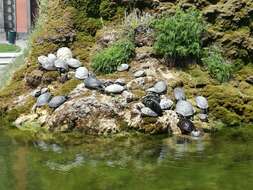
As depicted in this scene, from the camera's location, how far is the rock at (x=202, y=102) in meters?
9.45

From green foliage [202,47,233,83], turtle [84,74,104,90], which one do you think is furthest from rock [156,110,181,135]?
green foliage [202,47,233,83]

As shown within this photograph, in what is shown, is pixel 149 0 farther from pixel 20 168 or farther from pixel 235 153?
pixel 20 168

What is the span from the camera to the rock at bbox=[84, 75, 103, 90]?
9445 millimetres

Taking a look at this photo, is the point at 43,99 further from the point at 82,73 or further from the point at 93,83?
the point at 93,83

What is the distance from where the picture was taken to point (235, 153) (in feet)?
26.0

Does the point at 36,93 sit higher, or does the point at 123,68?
the point at 123,68

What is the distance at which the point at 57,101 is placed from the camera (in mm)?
9453

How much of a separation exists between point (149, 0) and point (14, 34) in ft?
73.4

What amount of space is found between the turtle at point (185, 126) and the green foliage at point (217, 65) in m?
1.47

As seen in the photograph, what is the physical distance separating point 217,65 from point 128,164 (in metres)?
3.48

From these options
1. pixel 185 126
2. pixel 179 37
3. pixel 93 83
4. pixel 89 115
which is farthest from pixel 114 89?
pixel 179 37

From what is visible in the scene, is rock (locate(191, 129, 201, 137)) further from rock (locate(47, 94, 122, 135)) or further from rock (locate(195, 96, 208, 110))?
rock (locate(47, 94, 122, 135))

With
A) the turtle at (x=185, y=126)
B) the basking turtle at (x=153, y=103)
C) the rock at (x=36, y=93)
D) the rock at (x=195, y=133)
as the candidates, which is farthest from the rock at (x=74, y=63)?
the rock at (x=195, y=133)

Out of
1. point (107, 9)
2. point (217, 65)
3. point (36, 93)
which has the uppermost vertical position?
point (107, 9)
